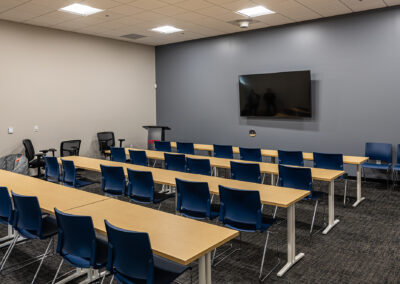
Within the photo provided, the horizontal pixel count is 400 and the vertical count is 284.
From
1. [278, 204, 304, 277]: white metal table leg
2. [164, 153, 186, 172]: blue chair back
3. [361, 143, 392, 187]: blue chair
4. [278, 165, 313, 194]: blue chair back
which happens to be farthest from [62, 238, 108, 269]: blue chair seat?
[361, 143, 392, 187]: blue chair

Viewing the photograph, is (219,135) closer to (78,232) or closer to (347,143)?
(347,143)

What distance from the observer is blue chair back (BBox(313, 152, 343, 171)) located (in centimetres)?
566

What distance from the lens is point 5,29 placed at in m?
7.50

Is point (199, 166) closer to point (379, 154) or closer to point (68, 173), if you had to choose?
point (68, 173)

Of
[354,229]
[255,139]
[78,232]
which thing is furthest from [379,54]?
[78,232]

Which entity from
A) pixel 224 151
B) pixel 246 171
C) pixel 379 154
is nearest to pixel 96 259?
pixel 246 171

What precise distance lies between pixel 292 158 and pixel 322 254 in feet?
7.73

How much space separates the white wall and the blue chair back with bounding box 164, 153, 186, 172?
12.7ft

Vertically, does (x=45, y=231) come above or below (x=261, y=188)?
below

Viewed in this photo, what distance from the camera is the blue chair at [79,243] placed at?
2629 millimetres

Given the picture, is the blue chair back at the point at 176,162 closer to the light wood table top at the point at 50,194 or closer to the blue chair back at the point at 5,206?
the light wood table top at the point at 50,194

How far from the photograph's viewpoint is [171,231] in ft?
8.80

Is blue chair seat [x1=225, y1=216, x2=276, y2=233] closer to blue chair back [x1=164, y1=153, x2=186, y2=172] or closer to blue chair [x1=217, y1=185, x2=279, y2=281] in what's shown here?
blue chair [x1=217, y1=185, x2=279, y2=281]

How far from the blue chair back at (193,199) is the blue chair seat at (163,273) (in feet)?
3.74
